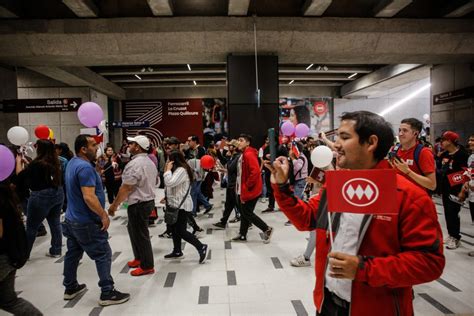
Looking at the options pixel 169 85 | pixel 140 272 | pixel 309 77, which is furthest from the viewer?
pixel 169 85

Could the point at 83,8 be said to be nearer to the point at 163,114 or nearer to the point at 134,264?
the point at 134,264

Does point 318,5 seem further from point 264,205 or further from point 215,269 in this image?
point 215,269

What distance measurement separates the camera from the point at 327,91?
17.3 metres

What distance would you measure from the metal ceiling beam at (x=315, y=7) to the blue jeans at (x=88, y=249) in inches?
237

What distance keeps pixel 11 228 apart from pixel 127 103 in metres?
15.6

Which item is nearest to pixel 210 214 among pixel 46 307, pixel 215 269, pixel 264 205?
pixel 264 205

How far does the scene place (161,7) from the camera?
22.2 feet

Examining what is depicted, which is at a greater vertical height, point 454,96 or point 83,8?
point 83,8

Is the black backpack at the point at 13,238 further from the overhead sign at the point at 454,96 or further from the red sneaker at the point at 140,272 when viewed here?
the overhead sign at the point at 454,96

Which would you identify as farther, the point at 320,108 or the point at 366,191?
the point at 320,108

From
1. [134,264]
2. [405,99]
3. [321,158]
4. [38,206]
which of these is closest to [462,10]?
[321,158]

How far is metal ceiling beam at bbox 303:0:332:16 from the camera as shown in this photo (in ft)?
22.0

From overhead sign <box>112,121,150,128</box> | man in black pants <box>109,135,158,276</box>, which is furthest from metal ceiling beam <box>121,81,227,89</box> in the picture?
man in black pants <box>109,135,158,276</box>

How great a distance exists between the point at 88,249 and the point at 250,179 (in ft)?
8.10
